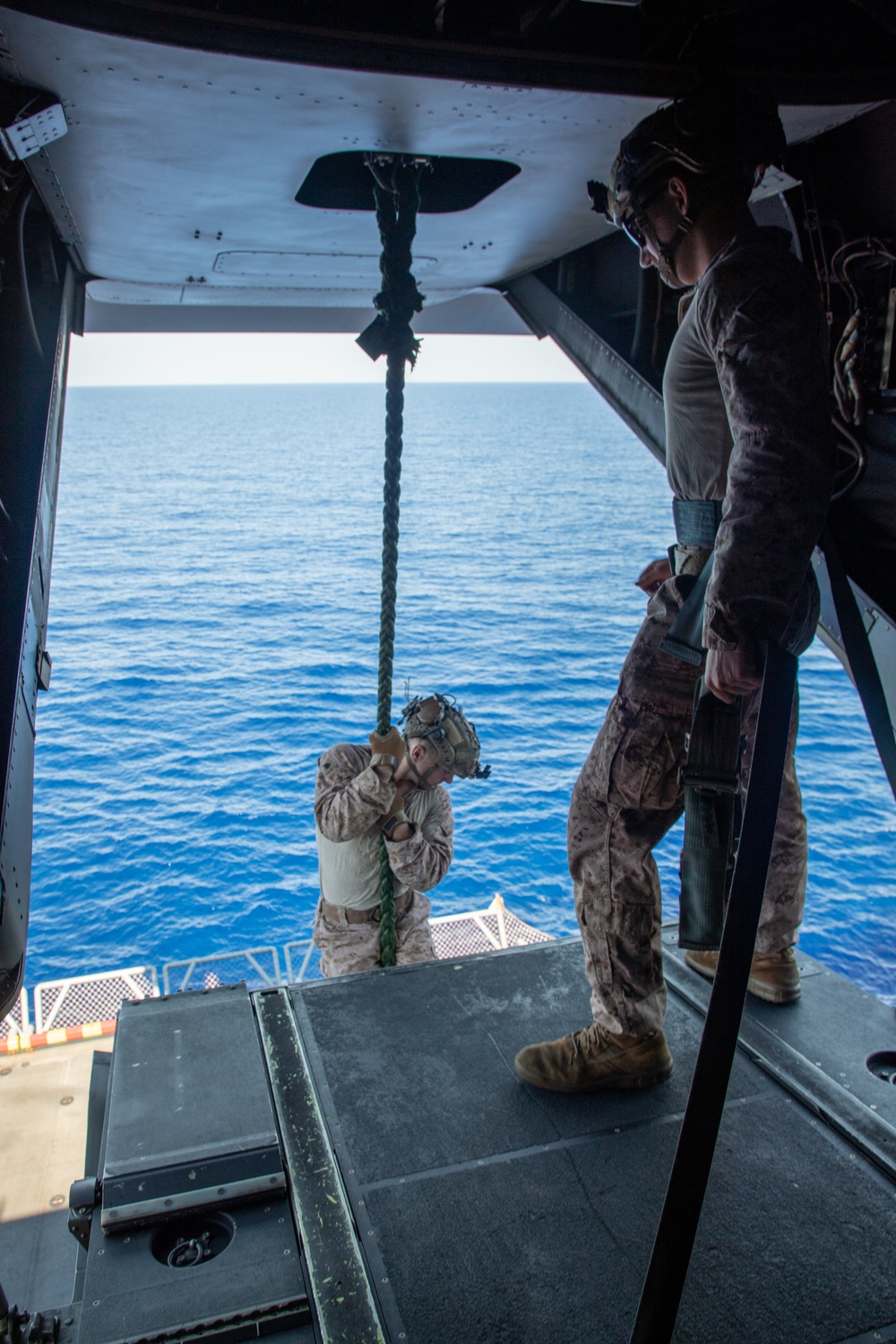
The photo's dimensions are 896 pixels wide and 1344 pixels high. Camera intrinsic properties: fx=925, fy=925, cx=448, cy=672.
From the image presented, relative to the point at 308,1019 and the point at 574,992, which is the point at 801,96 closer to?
the point at 574,992

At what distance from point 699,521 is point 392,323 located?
5.29ft

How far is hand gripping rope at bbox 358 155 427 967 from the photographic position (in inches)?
124

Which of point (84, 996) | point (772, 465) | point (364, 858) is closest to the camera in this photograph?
point (772, 465)

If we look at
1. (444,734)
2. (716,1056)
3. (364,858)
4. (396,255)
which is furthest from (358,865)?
→ (716,1056)

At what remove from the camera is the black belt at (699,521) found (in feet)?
7.66

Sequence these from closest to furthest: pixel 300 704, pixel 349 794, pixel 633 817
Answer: pixel 633 817 < pixel 349 794 < pixel 300 704

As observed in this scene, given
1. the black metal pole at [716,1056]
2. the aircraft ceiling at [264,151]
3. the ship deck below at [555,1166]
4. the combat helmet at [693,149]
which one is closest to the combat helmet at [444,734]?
the ship deck below at [555,1166]

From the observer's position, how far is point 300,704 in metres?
29.7

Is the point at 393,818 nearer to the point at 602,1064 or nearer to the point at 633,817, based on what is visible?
the point at 602,1064

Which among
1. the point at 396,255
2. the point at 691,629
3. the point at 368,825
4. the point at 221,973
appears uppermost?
the point at 396,255

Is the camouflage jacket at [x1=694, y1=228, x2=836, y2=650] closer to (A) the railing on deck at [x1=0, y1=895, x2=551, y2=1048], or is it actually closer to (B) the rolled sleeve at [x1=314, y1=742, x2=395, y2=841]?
(B) the rolled sleeve at [x1=314, y1=742, x2=395, y2=841]

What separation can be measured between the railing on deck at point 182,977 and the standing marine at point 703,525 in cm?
1215

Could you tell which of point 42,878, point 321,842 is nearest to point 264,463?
point 42,878

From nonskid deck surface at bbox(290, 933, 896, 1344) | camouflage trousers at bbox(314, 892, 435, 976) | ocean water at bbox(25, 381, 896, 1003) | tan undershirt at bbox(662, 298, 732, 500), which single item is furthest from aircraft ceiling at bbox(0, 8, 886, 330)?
ocean water at bbox(25, 381, 896, 1003)
